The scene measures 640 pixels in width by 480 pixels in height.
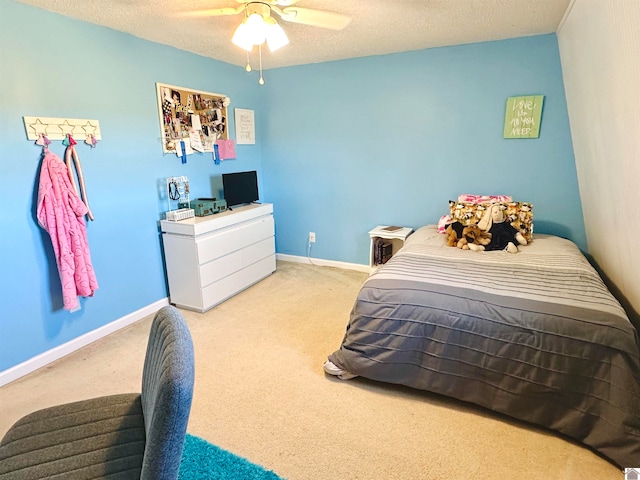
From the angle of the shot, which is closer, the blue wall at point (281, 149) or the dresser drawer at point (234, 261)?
the blue wall at point (281, 149)

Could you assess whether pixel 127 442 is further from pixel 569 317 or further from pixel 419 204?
pixel 419 204

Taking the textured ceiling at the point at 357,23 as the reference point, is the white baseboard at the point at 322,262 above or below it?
below

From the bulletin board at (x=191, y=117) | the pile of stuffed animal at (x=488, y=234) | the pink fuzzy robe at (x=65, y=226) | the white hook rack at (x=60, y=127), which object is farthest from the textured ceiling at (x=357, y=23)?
the pile of stuffed animal at (x=488, y=234)

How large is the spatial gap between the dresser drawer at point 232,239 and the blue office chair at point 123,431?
6.10 ft

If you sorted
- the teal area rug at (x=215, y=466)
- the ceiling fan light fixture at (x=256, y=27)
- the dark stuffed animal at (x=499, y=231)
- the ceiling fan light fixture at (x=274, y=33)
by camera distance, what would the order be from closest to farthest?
the teal area rug at (x=215, y=466) < the ceiling fan light fixture at (x=256, y=27) < the ceiling fan light fixture at (x=274, y=33) < the dark stuffed animal at (x=499, y=231)

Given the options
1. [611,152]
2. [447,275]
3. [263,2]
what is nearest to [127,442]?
[447,275]

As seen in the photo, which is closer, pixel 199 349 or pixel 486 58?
pixel 199 349

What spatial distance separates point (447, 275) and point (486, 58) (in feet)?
7.07

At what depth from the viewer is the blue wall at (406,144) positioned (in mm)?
3172

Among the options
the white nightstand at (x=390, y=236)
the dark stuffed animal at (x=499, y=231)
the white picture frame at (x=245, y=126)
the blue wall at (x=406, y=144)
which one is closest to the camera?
the dark stuffed animal at (x=499, y=231)

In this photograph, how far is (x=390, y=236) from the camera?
11.9ft

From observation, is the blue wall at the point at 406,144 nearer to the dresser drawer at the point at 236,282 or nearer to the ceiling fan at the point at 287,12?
the dresser drawer at the point at 236,282

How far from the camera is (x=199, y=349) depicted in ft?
8.68

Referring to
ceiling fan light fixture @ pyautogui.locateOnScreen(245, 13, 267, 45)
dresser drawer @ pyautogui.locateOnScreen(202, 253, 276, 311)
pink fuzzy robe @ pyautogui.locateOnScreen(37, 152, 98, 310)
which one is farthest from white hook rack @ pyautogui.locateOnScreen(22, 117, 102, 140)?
dresser drawer @ pyautogui.locateOnScreen(202, 253, 276, 311)
